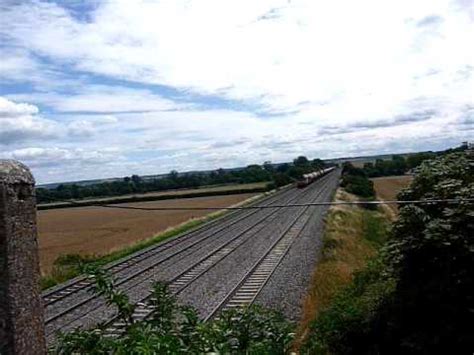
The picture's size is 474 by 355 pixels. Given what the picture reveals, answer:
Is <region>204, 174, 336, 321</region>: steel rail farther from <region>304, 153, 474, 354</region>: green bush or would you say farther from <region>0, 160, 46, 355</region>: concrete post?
<region>0, 160, 46, 355</region>: concrete post

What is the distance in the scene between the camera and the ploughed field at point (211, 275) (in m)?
14.8

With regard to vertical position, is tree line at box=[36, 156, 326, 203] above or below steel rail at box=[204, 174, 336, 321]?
above

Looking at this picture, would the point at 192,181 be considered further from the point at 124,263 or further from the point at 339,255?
the point at 339,255

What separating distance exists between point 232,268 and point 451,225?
12762 millimetres

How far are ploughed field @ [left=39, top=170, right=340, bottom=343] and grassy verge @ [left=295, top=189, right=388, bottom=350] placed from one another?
0.43m

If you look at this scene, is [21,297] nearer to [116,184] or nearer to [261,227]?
[261,227]

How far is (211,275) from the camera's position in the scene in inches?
777

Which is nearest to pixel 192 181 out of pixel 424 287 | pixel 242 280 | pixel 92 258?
pixel 92 258

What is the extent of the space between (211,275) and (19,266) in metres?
16.2

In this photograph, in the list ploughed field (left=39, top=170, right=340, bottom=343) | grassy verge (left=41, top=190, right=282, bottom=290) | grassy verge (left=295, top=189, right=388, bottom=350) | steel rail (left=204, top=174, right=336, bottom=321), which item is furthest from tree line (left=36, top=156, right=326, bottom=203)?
steel rail (left=204, top=174, right=336, bottom=321)

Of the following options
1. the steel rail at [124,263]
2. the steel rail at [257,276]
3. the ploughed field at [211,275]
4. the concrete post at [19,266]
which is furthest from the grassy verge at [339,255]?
the concrete post at [19,266]

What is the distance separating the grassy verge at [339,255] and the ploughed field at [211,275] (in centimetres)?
43

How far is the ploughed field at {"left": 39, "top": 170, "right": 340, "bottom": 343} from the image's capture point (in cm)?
1477

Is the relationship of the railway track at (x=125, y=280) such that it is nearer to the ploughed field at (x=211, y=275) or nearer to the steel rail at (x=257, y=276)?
the ploughed field at (x=211, y=275)
